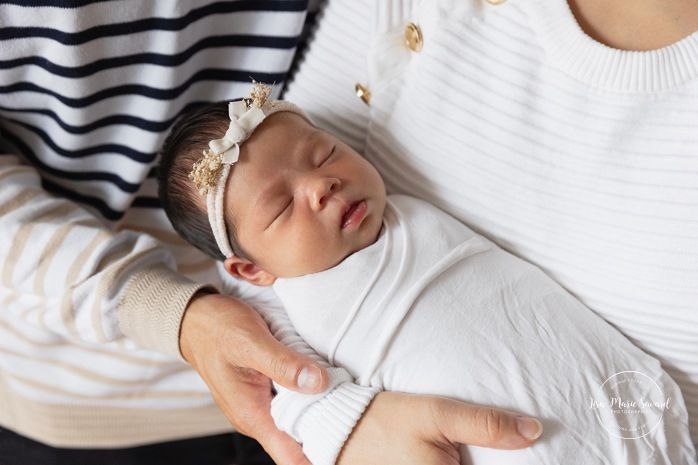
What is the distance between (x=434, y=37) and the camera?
994 millimetres

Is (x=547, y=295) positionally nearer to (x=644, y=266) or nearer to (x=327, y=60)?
(x=644, y=266)

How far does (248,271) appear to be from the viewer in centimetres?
106

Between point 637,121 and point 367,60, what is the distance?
1.30 feet

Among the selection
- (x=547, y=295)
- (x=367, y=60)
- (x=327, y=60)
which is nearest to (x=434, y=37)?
(x=367, y=60)

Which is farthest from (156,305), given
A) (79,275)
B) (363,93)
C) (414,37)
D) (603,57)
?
(603,57)

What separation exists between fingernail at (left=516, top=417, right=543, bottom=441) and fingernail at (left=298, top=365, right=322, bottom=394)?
25 cm

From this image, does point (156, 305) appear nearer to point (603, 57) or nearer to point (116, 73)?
point (116, 73)

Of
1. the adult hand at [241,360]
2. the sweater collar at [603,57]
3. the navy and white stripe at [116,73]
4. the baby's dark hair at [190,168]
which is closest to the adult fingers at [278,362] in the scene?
the adult hand at [241,360]

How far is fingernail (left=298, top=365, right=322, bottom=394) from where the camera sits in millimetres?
892

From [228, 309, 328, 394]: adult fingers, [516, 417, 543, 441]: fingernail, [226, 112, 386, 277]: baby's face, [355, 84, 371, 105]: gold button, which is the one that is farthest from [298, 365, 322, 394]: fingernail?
[355, 84, 371, 105]: gold button

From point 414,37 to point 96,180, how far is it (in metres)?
0.60

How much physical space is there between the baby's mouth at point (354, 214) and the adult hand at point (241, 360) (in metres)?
0.19

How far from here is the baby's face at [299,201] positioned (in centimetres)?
95

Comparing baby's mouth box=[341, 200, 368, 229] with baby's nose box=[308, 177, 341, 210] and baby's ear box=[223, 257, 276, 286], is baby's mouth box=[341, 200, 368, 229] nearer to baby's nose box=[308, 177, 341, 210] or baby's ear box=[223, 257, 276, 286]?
baby's nose box=[308, 177, 341, 210]
